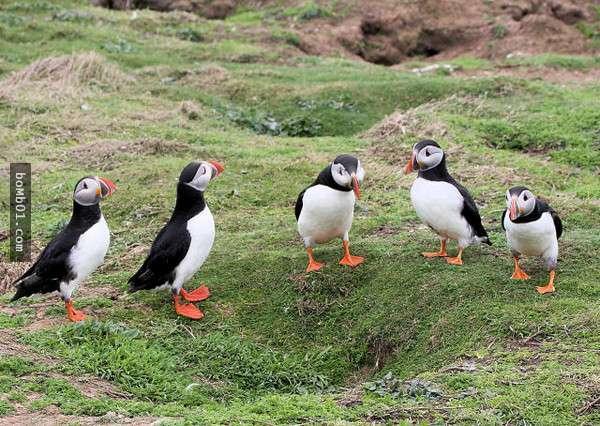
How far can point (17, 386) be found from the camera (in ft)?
17.7

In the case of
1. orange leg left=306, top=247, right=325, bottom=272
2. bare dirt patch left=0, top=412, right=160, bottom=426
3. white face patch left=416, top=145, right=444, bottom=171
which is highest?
white face patch left=416, top=145, right=444, bottom=171

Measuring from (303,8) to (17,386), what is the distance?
667 inches

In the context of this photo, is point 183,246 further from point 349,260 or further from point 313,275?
point 349,260

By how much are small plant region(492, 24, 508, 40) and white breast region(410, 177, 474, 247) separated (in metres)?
13.9

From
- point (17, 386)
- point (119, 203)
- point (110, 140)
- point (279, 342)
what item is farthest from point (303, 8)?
point (17, 386)

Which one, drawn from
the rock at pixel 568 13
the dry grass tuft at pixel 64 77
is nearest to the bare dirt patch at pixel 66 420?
the dry grass tuft at pixel 64 77

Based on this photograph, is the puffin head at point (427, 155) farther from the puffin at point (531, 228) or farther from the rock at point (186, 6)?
the rock at point (186, 6)

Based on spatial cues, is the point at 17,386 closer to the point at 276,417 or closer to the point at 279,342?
the point at 276,417

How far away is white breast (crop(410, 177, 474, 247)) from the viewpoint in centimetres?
704

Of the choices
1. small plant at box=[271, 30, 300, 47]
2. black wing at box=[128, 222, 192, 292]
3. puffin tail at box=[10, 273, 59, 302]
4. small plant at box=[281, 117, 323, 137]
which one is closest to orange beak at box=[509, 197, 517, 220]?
black wing at box=[128, 222, 192, 292]

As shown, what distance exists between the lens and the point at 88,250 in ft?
21.5

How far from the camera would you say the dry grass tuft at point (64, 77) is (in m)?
13.9

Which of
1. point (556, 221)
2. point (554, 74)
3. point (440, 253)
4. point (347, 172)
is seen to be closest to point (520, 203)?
point (556, 221)

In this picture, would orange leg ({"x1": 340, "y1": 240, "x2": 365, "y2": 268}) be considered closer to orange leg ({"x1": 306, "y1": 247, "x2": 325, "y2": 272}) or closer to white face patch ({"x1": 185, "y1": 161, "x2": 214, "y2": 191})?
orange leg ({"x1": 306, "y1": 247, "x2": 325, "y2": 272})
